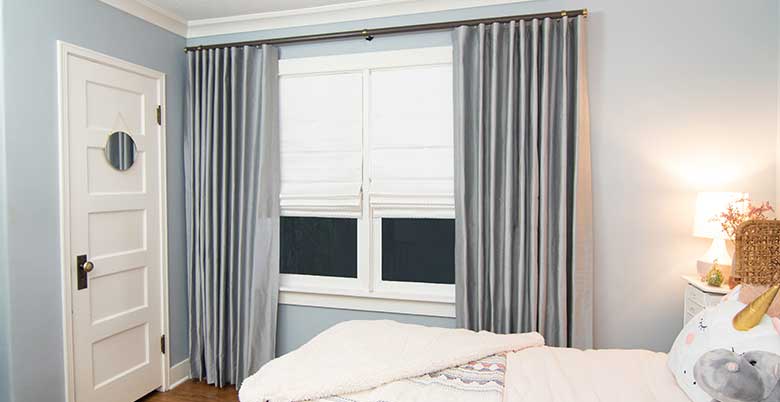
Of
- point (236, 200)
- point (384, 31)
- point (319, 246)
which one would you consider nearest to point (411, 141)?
point (384, 31)

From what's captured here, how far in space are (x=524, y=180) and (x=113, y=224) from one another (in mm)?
2505

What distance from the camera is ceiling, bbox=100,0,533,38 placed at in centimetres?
287

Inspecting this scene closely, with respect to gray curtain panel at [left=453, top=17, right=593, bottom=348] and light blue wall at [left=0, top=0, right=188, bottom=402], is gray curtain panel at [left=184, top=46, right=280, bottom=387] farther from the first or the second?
gray curtain panel at [left=453, top=17, right=593, bottom=348]

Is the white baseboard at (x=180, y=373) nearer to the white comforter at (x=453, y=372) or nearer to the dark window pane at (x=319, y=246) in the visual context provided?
the dark window pane at (x=319, y=246)

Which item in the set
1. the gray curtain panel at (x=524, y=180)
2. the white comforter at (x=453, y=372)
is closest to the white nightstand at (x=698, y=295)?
the gray curtain panel at (x=524, y=180)

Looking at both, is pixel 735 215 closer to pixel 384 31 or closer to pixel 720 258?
pixel 720 258

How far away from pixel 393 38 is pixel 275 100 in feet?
3.01

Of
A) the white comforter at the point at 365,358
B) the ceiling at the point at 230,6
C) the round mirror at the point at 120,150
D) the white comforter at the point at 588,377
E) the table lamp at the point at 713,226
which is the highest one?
the ceiling at the point at 230,6

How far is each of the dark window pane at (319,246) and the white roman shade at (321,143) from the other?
12cm

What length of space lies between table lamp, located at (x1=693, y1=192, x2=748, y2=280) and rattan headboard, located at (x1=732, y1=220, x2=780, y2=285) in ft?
0.38

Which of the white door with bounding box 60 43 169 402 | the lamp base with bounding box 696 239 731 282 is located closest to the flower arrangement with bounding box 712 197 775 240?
the lamp base with bounding box 696 239 731 282

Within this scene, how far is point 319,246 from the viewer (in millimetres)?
3252

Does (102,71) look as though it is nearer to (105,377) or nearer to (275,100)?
(275,100)

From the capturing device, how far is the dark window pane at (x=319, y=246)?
10.5 ft
